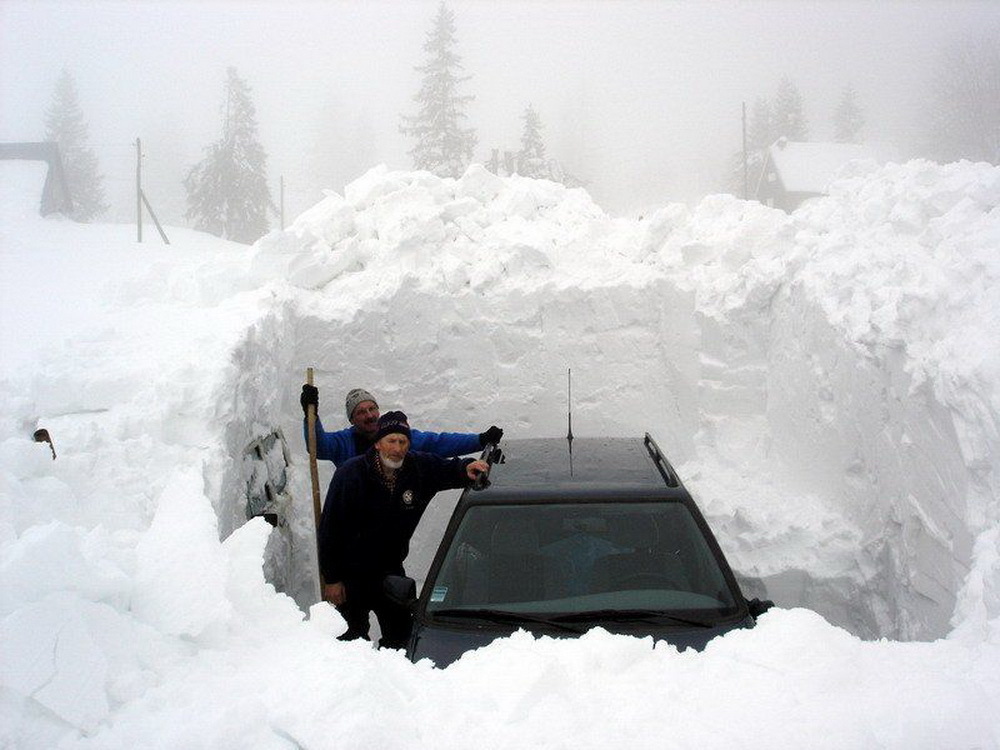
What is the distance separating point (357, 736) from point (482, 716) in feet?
1.10

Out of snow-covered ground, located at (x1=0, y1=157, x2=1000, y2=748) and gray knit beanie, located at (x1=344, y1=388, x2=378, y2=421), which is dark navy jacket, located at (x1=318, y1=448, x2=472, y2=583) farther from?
gray knit beanie, located at (x1=344, y1=388, x2=378, y2=421)

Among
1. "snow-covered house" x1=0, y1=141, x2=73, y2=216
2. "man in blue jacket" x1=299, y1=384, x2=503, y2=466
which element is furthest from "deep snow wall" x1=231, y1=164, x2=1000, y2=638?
"snow-covered house" x1=0, y1=141, x2=73, y2=216

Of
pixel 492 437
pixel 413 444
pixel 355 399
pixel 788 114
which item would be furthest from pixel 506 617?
pixel 788 114

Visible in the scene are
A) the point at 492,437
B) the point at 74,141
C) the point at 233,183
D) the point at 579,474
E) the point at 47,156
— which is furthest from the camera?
the point at 74,141

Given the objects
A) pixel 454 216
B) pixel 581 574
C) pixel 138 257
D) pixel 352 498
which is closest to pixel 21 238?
pixel 138 257

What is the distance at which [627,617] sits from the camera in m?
3.07

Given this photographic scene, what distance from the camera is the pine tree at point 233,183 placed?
1283 inches

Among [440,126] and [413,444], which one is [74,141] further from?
[413,444]

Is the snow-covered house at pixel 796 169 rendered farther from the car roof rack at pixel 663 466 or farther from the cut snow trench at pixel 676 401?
the car roof rack at pixel 663 466

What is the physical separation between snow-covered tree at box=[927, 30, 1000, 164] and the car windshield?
127ft

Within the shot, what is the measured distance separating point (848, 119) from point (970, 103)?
15677mm

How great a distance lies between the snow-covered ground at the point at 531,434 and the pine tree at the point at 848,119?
48.9 meters

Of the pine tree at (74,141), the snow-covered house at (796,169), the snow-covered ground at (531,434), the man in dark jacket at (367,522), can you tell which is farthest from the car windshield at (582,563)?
the pine tree at (74,141)

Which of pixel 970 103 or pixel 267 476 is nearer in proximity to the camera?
pixel 267 476
